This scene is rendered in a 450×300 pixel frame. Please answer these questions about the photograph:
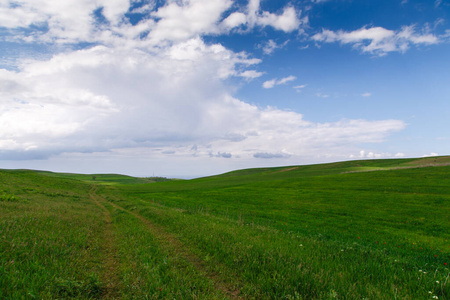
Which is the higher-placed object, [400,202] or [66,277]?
[66,277]

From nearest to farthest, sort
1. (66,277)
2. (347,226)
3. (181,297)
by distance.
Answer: (181,297)
(66,277)
(347,226)

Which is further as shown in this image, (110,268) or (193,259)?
(193,259)

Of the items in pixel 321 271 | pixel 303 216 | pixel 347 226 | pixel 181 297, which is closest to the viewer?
pixel 181 297

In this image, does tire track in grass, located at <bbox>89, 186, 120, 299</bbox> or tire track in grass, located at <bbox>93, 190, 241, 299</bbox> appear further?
tire track in grass, located at <bbox>93, 190, 241, 299</bbox>

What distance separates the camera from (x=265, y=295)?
17.8 ft

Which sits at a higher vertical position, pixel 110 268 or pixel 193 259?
pixel 110 268

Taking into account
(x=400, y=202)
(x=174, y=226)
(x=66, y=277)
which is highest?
(x=66, y=277)

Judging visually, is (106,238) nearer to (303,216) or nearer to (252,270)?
(252,270)

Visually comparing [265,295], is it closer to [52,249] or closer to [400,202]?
[52,249]

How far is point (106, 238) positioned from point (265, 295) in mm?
9483

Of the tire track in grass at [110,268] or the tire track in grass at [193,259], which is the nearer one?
the tire track in grass at [110,268]

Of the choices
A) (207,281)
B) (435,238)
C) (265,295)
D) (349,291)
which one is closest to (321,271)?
(349,291)

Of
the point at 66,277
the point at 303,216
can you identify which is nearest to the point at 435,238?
the point at 303,216

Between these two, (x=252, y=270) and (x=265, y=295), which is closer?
(x=265, y=295)
